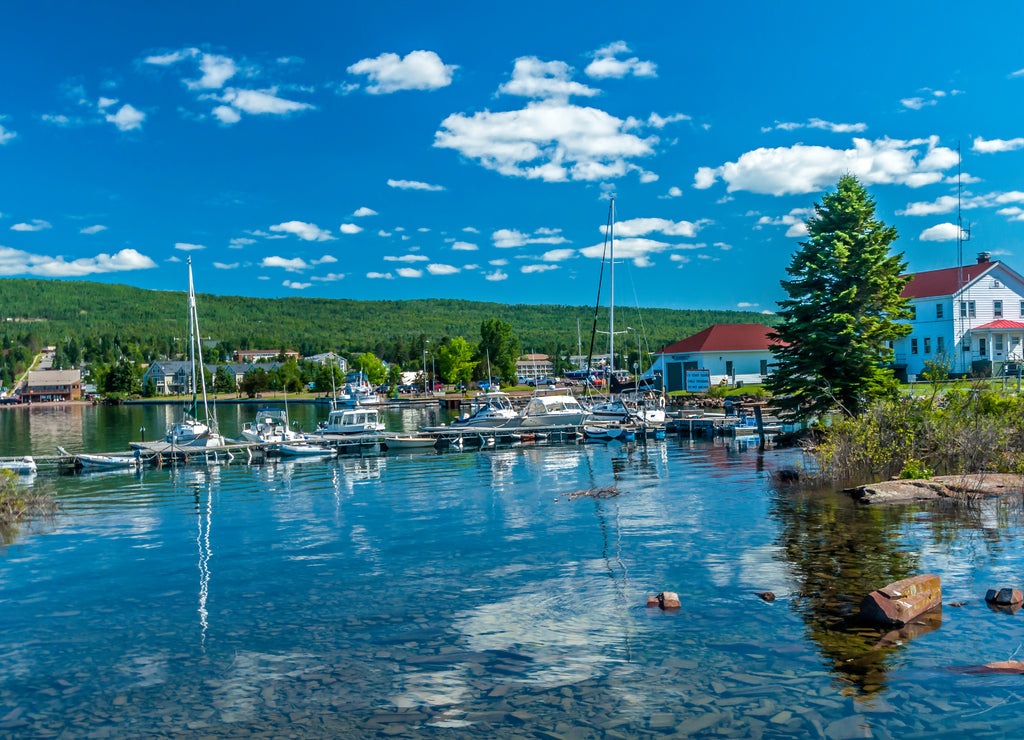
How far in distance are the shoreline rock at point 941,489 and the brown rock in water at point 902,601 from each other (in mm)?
10280

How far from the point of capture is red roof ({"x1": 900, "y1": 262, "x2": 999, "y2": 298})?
195 feet

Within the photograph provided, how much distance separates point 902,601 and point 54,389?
21390cm

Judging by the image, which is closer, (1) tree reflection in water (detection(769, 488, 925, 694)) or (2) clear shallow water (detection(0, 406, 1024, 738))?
(2) clear shallow water (detection(0, 406, 1024, 738))

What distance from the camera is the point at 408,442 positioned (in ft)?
171

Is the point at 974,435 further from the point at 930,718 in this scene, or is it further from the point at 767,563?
the point at 930,718

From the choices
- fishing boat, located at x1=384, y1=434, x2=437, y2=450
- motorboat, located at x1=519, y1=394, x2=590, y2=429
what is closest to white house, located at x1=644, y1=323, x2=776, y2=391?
motorboat, located at x1=519, y1=394, x2=590, y2=429

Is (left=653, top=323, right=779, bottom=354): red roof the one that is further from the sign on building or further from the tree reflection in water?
the tree reflection in water

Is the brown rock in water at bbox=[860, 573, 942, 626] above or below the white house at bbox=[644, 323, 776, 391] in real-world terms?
below

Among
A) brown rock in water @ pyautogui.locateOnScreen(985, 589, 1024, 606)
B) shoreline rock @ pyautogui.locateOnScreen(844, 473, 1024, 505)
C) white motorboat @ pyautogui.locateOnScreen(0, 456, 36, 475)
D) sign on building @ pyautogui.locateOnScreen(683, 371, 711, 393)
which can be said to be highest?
sign on building @ pyautogui.locateOnScreen(683, 371, 711, 393)

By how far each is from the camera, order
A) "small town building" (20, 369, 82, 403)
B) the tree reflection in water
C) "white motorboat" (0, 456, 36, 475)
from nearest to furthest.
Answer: the tree reflection in water < "white motorboat" (0, 456, 36, 475) < "small town building" (20, 369, 82, 403)

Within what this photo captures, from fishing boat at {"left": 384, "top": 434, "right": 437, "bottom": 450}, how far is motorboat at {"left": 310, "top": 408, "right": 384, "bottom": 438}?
4.85ft

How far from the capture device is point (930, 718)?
958 centimetres

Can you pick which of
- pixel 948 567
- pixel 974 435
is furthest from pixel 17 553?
pixel 974 435

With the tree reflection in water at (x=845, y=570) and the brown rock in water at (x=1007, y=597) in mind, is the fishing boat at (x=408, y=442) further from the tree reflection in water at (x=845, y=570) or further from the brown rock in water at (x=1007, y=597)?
the brown rock in water at (x=1007, y=597)
